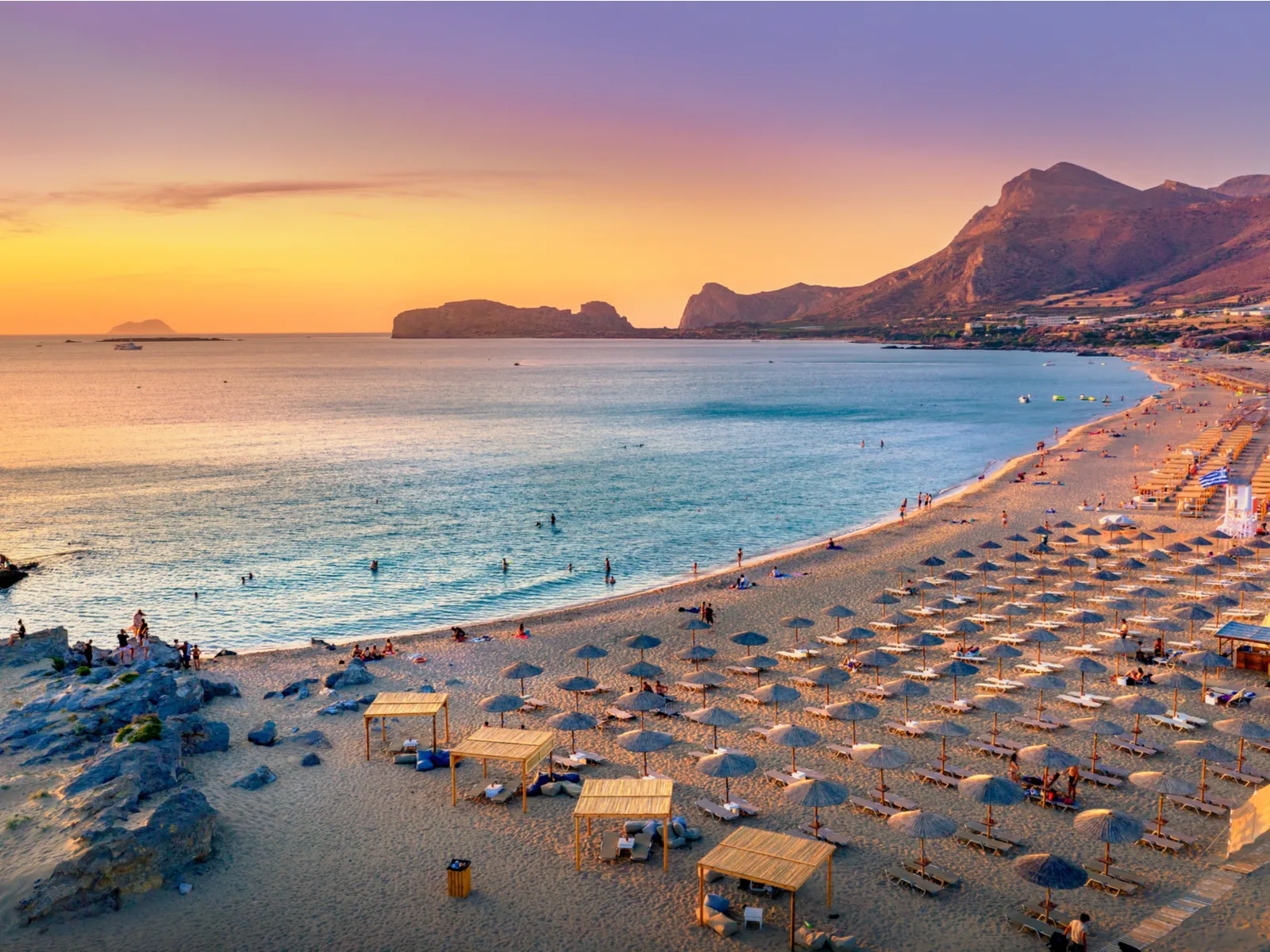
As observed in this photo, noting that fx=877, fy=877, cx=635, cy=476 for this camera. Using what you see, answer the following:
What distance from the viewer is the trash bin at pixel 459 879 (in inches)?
578

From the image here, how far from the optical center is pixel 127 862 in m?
14.7

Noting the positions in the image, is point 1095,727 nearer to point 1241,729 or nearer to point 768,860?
point 1241,729

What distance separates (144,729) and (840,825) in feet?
47.4

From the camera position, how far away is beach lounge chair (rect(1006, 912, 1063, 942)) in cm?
1321

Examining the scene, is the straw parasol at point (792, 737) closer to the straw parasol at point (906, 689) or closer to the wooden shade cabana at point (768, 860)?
the wooden shade cabana at point (768, 860)

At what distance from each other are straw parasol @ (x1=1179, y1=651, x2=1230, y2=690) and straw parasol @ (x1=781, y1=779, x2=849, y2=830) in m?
12.8

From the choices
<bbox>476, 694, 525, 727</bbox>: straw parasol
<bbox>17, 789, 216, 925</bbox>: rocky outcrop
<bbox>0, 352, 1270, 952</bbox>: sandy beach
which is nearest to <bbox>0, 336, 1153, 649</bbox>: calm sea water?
<bbox>0, 352, 1270, 952</bbox>: sandy beach

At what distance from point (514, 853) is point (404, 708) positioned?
5.51 metres

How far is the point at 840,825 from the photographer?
1684cm

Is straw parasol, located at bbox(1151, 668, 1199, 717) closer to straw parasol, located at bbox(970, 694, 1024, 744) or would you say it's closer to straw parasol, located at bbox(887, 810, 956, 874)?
straw parasol, located at bbox(970, 694, 1024, 744)

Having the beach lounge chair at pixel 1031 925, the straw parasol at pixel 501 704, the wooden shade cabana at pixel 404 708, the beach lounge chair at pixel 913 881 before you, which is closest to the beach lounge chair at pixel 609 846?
the beach lounge chair at pixel 913 881

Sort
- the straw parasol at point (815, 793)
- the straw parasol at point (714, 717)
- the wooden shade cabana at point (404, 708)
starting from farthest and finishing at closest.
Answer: the wooden shade cabana at point (404, 708)
the straw parasol at point (714, 717)
the straw parasol at point (815, 793)

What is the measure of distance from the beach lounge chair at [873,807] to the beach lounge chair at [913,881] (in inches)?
74.3

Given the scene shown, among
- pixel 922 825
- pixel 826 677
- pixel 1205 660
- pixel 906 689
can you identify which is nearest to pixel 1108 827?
pixel 922 825
